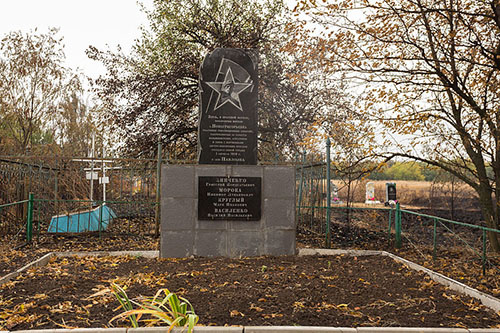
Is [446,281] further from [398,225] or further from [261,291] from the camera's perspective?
[398,225]

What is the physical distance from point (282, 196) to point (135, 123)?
321 inches

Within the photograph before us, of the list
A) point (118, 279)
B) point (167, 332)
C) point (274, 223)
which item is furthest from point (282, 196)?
point (167, 332)

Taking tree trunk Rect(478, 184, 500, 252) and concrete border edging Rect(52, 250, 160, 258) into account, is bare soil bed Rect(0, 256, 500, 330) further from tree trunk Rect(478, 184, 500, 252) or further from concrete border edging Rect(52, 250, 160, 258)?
tree trunk Rect(478, 184, 500, 252)

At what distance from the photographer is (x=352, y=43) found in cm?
928

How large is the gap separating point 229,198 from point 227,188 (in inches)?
6.4

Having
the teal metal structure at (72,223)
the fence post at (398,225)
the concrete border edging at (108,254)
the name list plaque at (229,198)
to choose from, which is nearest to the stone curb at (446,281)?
the name list plaque at (229,198)

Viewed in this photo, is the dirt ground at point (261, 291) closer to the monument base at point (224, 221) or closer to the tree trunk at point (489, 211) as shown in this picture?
the monument base at point (224, 221)

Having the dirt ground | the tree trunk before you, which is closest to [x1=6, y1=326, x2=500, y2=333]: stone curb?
the dirt ground

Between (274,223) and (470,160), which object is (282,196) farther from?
(470,160)

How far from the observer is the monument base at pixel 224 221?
22.6ft

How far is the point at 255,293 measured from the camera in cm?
450

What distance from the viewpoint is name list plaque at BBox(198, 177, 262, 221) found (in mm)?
6934

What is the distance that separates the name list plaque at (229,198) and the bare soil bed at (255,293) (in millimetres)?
849

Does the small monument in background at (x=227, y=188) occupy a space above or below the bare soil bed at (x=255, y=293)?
above
